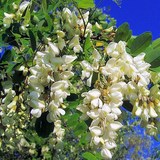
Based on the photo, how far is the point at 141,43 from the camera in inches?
46.3

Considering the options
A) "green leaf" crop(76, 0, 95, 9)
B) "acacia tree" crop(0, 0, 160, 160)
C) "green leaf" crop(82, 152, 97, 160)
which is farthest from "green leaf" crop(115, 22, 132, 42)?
"green leaf" crop(82, 152, 97, 160)

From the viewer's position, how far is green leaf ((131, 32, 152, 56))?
1168mm

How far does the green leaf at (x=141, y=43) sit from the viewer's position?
1168 millimetres

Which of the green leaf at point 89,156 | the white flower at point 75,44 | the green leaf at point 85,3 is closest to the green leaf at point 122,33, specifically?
the white flower at point 75,44

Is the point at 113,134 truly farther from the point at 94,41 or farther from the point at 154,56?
the point at 94,41

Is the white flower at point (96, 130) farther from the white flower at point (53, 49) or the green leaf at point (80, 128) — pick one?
the green leaf at point (80, 128)

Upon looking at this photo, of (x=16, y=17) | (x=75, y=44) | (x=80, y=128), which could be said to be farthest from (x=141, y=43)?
(x=80, y=128)

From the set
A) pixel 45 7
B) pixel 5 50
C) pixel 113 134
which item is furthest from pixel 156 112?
pixel 5 50

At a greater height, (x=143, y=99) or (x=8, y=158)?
(x=143, y=99)

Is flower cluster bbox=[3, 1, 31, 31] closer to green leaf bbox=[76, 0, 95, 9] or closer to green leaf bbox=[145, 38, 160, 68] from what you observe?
green leaf bbox=[76, 0, 95, 9]

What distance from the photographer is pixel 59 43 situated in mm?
1149

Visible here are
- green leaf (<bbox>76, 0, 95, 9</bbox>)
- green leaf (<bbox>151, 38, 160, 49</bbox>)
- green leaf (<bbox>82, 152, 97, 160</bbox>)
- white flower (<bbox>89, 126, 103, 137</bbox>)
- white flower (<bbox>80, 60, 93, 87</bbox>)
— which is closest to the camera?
white flower (<bbox>89, 126, 103, 137</bbox>)

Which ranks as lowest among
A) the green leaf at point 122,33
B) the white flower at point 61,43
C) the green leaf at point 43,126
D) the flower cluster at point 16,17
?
the green leaf at point 43,126

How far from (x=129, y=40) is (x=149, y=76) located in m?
0.18
